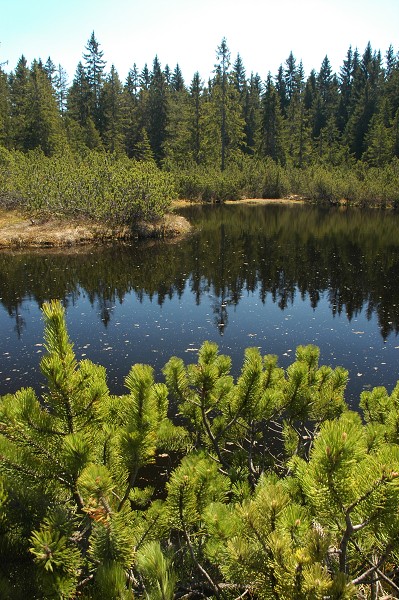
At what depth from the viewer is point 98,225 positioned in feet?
87.6

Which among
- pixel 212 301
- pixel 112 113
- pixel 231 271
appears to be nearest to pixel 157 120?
pixel 112 113

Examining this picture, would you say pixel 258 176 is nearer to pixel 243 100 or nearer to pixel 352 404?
pixel 243 100

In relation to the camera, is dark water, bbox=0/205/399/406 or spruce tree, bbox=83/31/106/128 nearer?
dark water, bbox=0/205/399/406

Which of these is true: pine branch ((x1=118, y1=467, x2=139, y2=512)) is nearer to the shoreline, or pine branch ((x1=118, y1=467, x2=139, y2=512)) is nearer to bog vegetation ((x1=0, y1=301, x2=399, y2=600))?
bog vegetation ((x1=0, y1=301, x2=399, y2=600))

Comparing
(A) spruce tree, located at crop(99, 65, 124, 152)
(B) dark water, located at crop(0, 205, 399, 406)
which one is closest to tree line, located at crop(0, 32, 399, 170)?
(A) spruce tree, located at crop(99, 65, 124, 152)

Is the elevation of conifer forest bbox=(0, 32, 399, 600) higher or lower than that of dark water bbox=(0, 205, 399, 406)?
higher

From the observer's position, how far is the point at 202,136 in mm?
60000

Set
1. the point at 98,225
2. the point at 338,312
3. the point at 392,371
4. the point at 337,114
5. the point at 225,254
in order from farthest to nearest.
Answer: the point at 337,114 < the point at 98,225 < the point at 225,254 < the point at 338,312 < the point at 392,371

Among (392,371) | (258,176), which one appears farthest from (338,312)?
(258,176)

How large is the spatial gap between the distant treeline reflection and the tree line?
3006 cm

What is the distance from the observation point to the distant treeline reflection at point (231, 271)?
15.4m

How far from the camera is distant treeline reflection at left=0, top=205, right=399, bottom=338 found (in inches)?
605

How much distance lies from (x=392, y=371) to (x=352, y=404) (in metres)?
2.17

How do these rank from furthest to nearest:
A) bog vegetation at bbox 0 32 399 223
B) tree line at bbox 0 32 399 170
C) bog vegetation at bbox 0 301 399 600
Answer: tree line at bbox 0 32 399 170
bog vegetation at bbox 0 32 399 223
bog vegetation at bbox 0 301 399 600
